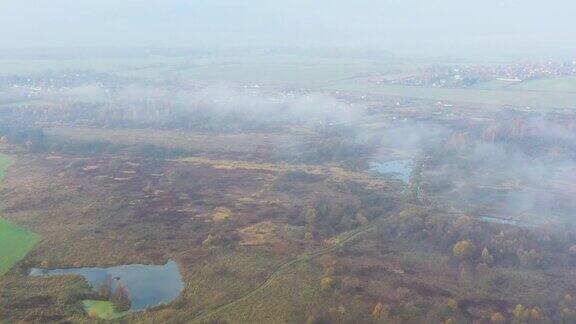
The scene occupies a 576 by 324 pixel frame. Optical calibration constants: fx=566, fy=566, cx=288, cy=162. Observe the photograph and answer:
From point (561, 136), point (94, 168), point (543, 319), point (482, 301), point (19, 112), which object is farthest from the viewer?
point (19, 112)

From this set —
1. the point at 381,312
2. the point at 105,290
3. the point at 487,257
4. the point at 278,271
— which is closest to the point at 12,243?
the point at 105,290

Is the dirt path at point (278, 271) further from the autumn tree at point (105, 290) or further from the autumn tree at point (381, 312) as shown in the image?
the autumn tree at point (381, 312)

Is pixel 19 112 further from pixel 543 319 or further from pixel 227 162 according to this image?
pixel 543 319

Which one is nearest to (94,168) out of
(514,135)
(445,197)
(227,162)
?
(227,162)

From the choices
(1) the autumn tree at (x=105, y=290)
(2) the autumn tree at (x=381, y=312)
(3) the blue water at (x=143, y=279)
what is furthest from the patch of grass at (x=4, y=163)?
(2) the autumn tree at (x=381, y=312)

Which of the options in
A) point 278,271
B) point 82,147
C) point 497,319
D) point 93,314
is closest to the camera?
point 497,319

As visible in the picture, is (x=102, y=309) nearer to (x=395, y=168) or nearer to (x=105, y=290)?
(x=105, y=290)

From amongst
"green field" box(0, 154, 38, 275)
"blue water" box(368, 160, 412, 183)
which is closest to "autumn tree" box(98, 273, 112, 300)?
"green field" box(0, 154, 38, 275)

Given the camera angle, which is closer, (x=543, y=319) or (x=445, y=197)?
(x=543, y=319)
